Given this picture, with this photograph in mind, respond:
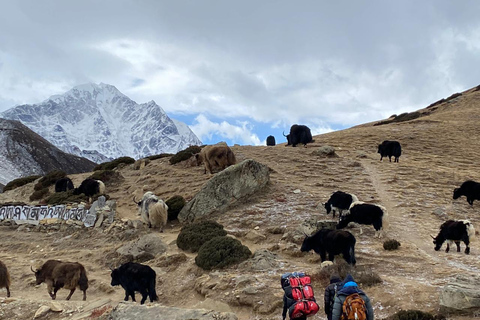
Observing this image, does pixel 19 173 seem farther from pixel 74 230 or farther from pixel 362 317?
pixel 362 317

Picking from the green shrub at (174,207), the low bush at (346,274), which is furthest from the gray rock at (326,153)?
the low bush at (346,274)

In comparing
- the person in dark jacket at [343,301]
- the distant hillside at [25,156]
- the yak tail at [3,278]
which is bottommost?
the yak tail at [3,278]

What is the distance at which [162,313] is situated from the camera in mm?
6520

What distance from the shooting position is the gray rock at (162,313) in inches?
246

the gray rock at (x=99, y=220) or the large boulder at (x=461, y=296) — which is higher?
the gray rock at (x=99, y=220)

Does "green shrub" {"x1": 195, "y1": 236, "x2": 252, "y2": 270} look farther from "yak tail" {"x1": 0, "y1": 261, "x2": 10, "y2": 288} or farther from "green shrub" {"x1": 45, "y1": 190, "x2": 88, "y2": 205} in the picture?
"green shrub" {"x1": 45, "y1": 190, "x2": 88, "y2": 205}

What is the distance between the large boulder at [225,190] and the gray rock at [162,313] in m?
8.67

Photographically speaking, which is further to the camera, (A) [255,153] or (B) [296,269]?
(A) [255,153]

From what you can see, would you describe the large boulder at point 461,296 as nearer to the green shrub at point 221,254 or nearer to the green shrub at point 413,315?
the green shrub at point 413,315

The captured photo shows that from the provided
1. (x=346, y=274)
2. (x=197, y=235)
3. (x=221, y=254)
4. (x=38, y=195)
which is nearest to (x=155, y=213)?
(x=197, y=235)

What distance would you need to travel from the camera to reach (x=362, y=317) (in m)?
4.82

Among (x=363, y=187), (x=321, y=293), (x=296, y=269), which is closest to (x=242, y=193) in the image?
(x=363, y=187)

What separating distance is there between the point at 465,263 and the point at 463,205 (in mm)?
7499

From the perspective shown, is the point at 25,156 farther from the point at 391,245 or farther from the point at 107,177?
the point at 391,245
